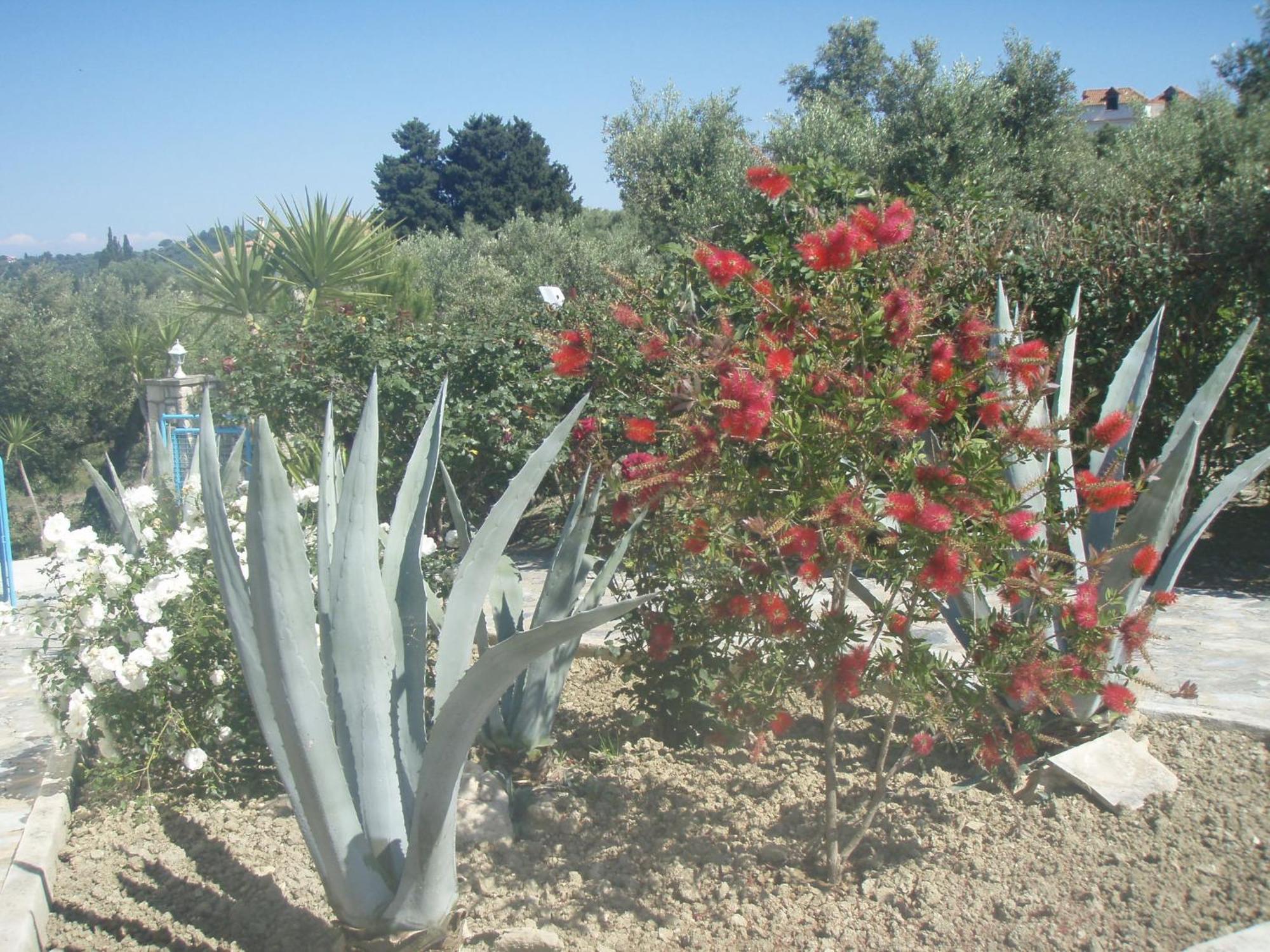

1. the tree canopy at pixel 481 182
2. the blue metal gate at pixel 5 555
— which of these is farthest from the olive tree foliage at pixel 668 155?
the tree canopy at pixel 481 182

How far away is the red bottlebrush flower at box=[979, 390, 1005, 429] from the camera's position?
7.84ft

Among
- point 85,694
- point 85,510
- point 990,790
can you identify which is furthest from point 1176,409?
point 85,510

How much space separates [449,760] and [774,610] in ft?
2.73

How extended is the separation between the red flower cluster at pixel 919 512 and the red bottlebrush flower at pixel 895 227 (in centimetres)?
66

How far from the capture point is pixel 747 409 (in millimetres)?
2256

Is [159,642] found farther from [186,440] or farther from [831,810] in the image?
[186,440]

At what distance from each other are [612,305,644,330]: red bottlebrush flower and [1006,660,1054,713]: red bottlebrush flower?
4.22 ft

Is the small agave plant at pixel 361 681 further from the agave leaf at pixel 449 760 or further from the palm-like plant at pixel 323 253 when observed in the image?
the palm-like plant at pixel 323 253

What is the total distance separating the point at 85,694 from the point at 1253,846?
3.64 m

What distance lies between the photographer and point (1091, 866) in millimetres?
2898

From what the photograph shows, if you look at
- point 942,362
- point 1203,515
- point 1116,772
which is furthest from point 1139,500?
point 942,362

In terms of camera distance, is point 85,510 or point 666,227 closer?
point 85,510

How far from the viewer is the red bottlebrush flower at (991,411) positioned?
239cm

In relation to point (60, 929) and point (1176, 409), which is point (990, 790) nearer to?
point (60, 929)
